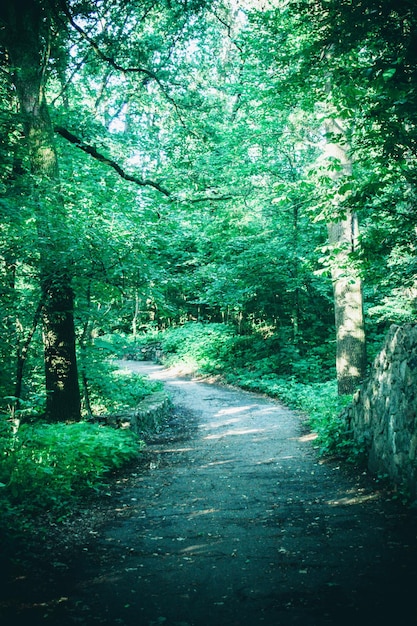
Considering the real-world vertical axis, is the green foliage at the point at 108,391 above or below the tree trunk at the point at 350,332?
below

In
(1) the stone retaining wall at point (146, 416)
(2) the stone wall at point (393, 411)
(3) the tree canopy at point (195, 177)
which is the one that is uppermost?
(3) the tree canopy at point (195, 177)

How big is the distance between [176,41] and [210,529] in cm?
1083

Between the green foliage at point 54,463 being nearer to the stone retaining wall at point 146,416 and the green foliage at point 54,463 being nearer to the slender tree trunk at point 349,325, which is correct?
the stone retaining wall at point 146,416

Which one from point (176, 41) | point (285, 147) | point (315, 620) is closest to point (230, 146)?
point (285, 147)

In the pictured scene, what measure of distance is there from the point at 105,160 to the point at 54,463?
755cm

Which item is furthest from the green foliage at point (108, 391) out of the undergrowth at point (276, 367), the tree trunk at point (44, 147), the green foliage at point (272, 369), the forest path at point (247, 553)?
the green foliage at point (272, 369)

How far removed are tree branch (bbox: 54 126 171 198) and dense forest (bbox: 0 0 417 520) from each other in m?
0.04

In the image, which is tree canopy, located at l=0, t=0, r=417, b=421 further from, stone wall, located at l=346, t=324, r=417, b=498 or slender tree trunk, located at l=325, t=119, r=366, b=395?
stone wall, located at l=346, t=324, r=417, b=498

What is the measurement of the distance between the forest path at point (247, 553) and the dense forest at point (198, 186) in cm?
234

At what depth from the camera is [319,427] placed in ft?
27.0

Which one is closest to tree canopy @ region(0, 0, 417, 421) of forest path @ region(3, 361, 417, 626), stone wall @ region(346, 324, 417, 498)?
stone wall @ region(346, 324, 417, 498)

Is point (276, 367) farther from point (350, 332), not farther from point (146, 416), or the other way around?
point (146, 416)

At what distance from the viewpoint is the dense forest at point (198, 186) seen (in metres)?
4.89

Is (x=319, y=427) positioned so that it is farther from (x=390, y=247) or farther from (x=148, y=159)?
(x=148, y=159)
